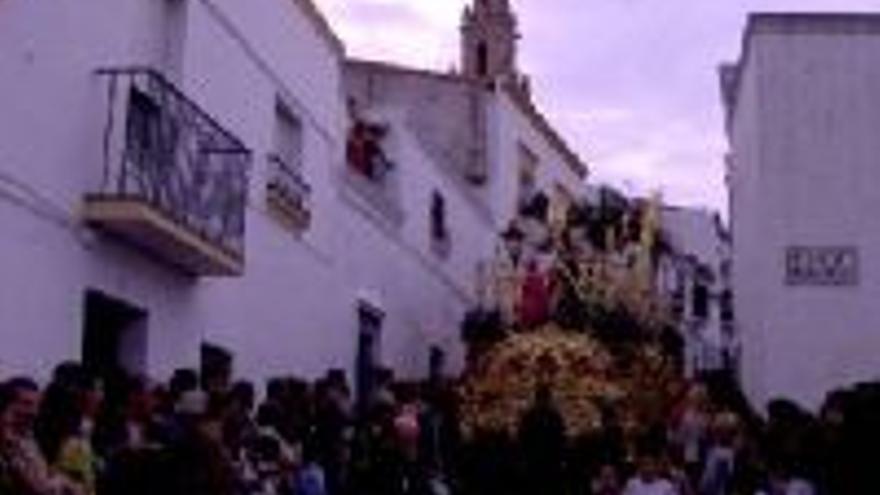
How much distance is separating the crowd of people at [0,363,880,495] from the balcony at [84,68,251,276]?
57.0 inches

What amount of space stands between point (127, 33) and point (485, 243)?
53.9 ft

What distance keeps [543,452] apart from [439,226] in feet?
35.8

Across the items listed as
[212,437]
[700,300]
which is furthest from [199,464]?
[700,300]

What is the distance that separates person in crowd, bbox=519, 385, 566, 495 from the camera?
57.6 ft

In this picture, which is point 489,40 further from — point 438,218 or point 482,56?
point 438,218

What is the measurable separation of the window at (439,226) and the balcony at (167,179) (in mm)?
10541

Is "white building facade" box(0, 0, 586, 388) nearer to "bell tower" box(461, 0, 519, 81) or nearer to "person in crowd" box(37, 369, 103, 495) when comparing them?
"person in crowd" box(37, 369, 103, 495)

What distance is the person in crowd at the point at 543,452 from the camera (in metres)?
17.5

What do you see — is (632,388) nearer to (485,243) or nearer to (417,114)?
(485,243)

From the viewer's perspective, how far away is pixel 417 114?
110 feet

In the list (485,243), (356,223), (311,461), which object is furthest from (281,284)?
(485,243)

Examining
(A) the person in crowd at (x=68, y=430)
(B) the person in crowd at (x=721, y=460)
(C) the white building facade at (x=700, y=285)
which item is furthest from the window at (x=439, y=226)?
(A) the person in crowd at (x=68, y=430)

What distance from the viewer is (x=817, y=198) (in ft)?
80.1

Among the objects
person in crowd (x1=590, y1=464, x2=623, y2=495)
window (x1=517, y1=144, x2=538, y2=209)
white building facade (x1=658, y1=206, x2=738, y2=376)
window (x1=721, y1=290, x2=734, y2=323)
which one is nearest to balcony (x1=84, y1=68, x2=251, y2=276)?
person in crowd (x1=590, y1=464, x2=623, y2=495)
